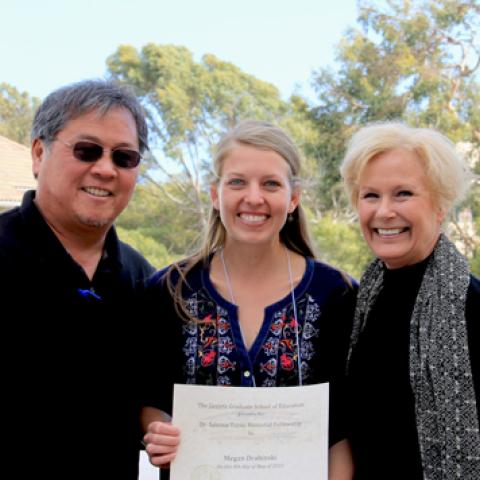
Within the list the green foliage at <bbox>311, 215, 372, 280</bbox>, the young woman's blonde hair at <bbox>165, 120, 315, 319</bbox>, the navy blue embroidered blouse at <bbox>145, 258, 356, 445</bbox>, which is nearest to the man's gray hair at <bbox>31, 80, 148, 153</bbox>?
the young woman's blonde hair at <bbox>165, 120, 315, 319</bbox>

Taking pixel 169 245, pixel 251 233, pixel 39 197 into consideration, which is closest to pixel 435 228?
pixel 251 233

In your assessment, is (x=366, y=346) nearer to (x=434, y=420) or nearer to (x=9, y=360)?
(x=434, y=420)

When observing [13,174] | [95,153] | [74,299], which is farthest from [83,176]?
[13,174]

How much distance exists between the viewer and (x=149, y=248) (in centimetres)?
2019

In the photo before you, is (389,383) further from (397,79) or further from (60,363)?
(397,79)

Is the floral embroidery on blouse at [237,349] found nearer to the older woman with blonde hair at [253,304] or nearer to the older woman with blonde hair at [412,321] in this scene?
the older woman with blonde hair at [253,304]

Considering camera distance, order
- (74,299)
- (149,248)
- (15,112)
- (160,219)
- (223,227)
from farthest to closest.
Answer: (15,112) < (160,219) < (149,248) < (223,227) < (74,299)

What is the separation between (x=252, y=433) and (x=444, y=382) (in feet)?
2.26

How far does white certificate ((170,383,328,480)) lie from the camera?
7.39 feet

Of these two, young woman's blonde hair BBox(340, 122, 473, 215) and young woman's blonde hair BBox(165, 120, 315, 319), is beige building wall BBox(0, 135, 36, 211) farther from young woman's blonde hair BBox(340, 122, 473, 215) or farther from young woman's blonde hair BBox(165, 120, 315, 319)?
young woman's blonde hair BBox(340, 122, 473, 215)

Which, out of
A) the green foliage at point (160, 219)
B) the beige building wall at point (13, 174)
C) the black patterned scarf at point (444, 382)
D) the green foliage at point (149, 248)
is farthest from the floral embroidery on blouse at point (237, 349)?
the green foliage at point (160, 219)

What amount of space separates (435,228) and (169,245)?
68.7 ft

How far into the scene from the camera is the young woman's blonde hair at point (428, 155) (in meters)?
2.47

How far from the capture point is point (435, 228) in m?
2.53
